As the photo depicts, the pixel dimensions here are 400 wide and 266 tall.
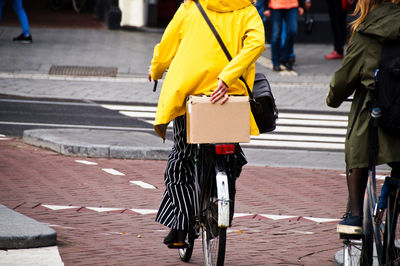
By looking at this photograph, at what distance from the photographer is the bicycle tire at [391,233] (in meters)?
4.39

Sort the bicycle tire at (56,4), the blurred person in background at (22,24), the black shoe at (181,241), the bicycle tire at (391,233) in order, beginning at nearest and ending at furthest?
1. the bicycle tire at (391,233)
2. the black shoe at (181,241)
3. the blurred person in background at (22,24)
4. the bicycle tire at (56,4)

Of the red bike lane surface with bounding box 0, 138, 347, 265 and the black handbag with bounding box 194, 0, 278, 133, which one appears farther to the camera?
the red bike lane surface with bounding box 0, 138, 347, 265

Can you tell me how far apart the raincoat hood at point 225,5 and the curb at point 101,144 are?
4219 millimetres

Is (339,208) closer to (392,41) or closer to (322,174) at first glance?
(322,174)

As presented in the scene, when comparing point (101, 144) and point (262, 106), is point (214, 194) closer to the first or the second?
point (262, 106)

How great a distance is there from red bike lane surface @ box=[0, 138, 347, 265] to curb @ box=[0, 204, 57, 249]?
14 centimetres

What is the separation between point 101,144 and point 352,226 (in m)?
5.02

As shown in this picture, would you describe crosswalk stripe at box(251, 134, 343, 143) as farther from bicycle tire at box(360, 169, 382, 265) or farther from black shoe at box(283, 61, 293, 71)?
bicycle tire at box(360, 169, 382, 265)

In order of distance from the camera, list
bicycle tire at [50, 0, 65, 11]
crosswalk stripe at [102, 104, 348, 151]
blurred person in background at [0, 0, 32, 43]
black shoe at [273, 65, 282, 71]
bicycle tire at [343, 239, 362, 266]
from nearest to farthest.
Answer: bicycle tire at [343, 239, 362, 266] → crosswalk stripe at [102, 104, 348, 151] → black shoe at [273, 65, 282, 71] → blurred person in background at [0, 0, 32, 43] → bicycle tire at [50, 0, 65, 11]

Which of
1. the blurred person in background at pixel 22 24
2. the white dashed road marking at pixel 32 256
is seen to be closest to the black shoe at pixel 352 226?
the white dashed road marking at pixel 32 256

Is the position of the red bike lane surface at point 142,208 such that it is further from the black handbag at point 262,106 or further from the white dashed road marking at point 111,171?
the black handbag at point 262,106

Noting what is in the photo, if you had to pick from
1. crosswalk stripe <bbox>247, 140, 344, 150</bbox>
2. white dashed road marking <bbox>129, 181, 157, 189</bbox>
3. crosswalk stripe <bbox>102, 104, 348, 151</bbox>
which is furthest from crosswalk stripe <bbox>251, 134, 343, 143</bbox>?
white dashed road marking <bbox>129, 181, 157, 189</bbox>

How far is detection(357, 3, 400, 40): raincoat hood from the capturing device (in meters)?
4.24

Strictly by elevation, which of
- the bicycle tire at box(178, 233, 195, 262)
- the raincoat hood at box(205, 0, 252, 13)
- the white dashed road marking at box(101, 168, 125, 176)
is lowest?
the white dashed road marking at box(101, 168, 125, 176)
